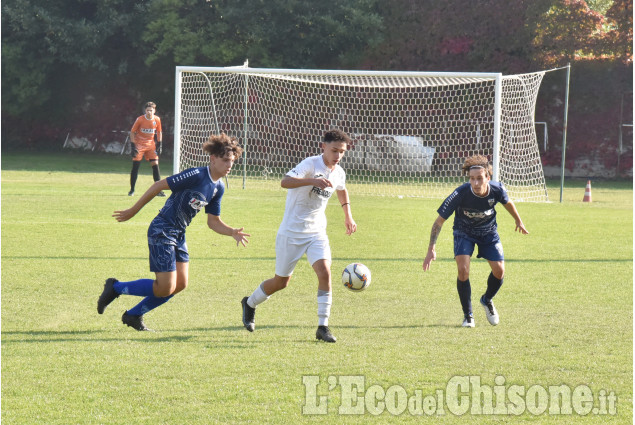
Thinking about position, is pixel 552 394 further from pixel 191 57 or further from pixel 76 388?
pixel 191 57

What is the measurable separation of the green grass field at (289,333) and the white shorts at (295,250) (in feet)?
1.89

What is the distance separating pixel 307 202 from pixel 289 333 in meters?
1.13

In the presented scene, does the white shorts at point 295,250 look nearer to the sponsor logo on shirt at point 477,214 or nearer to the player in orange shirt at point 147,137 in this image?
the sponsor logo on shirt at point 477,214

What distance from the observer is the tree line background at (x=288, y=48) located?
101 feet

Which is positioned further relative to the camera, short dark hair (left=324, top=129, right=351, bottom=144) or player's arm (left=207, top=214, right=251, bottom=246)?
player's arm (left=207, top=214, right=251, bottom=246)

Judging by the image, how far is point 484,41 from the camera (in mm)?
31312

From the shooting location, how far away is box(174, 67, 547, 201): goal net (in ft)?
70.7

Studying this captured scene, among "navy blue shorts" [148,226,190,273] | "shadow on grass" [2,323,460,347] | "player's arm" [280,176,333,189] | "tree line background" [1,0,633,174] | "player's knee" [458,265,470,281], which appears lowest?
"shadow on grass" [2,323,460,347]

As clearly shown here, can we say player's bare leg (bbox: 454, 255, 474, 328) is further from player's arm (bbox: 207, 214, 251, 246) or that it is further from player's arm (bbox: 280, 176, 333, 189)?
player's arm (bbox: 207, 214, 251, 246)

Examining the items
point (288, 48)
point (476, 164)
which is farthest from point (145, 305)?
point (288, 48)

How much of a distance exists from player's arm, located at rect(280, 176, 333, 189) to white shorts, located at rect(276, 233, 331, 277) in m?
0.49

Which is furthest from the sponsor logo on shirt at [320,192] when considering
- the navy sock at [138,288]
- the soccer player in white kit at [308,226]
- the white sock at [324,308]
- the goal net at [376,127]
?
the goal net at [376,127]

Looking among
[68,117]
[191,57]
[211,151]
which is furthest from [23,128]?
[211,151]

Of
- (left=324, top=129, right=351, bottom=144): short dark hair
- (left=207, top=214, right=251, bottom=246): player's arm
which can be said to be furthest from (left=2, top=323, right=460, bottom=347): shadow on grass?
(left=324, top=129, right=351, bottom=144): short dark hair
